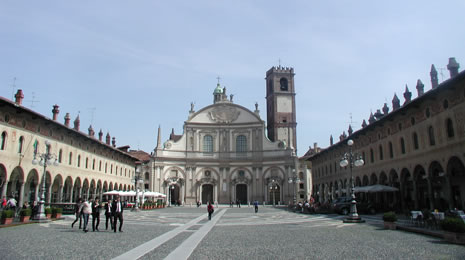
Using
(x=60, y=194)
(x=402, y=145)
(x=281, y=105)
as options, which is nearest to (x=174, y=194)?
(x=281, y=105)

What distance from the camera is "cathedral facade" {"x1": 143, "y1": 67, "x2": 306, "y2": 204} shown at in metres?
62.6

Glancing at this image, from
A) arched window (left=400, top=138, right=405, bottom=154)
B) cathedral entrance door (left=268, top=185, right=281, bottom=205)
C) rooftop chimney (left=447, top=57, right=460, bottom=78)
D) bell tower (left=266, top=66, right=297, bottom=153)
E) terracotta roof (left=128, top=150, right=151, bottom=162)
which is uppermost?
bell tower (left=266, top=66, right=297, bottom=153)

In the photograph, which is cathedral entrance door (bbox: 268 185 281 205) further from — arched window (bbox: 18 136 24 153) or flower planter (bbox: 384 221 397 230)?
flower planter (bbox: 384 221 397 230)

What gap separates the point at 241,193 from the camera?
63969 mm

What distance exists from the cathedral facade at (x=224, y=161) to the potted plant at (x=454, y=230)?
48.2 metres

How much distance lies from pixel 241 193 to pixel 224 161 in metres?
6.29

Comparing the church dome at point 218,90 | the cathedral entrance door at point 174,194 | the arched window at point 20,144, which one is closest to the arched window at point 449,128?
the arched window at point 20,144

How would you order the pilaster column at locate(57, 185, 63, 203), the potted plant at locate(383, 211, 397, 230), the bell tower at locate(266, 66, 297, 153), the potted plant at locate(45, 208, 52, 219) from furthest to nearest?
the bell tower at locate(266, 66, 297, 153) < the pilaster column at locate(57, 185, 63, 203) < the potted plant at locate(45, 208, 52, 219) < the potted plant at locate(383, 211, 397, 230)

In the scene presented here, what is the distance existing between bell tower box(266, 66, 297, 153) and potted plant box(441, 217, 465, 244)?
54893 millimetres

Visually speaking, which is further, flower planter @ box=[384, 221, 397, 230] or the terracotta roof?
the terracotta roof

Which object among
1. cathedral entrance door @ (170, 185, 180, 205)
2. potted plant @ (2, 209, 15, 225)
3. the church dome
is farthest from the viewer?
the church dome

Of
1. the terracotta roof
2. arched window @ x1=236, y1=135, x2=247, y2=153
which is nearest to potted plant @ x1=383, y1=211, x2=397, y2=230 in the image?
arched window @ x1=236, y1=135, x2=247, y2=153

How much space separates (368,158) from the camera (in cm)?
3653

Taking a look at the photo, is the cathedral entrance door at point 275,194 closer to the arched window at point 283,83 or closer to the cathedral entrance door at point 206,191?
the cathedral entrance door at point 206,191
